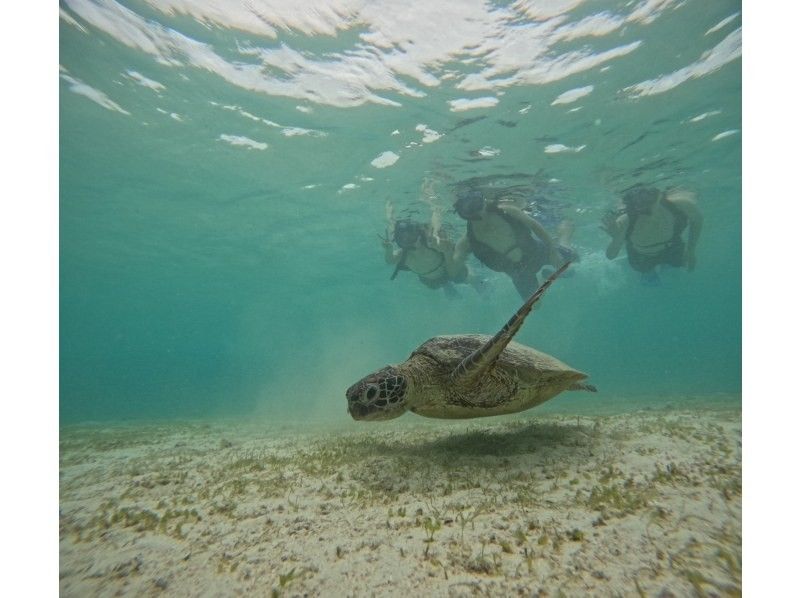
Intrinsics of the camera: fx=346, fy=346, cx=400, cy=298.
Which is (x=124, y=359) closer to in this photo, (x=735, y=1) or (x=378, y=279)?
(x=378, y=279)

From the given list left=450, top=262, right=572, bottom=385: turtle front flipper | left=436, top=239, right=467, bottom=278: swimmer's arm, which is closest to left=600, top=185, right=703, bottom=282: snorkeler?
left=436, top=239, right=467, bottom=278: swimmer's arm

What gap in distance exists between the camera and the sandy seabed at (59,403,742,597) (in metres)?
1.84

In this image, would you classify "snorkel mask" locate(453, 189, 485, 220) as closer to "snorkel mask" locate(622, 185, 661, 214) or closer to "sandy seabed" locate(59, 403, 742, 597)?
"snorkel mask" locate(622, 185, 661, 214)

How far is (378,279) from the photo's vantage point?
3762cm

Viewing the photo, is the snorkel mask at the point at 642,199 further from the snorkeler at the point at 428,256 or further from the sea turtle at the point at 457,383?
the sea turtle at the point at 457,383

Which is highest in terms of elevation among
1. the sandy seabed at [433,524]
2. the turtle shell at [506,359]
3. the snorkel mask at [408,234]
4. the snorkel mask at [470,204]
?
the snorkel mask at [470,204]

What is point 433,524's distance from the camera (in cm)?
238

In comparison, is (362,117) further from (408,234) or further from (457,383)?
(457,383)

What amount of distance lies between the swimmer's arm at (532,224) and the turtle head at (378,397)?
12.6 metres

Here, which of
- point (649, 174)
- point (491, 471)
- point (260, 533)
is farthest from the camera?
point (649, 174)

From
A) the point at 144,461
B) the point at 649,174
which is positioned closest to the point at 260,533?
the point at 144,461

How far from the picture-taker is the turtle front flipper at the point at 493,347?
2986mm

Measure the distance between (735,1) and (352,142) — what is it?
1139cm

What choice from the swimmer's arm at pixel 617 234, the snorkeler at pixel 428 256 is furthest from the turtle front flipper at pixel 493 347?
the swimmer's arm at pixel 617 234
